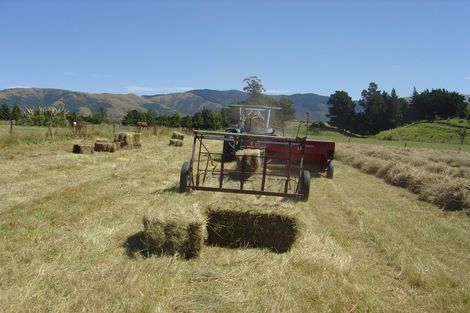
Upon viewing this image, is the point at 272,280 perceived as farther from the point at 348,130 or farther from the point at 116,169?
the point at 348,130

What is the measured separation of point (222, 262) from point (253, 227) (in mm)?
802

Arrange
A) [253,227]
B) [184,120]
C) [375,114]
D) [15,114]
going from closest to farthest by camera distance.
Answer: [253,227], [15,114], [184,120], [375,114]

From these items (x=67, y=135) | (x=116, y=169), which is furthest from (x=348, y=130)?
(x=116, y=169)

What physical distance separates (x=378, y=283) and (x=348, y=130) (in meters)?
88.8

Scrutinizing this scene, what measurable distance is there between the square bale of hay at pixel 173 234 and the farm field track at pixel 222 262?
0.17 metres

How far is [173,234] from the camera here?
4703 millimetres

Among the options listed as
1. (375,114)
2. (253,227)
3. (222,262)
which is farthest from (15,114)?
(375,114)

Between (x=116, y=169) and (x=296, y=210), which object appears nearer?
(x=296, y=210)

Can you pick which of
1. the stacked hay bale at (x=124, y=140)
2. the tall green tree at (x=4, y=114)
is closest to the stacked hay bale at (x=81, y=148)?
the stacked hay bale at (x=124, y=140)

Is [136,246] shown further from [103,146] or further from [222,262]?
[103,146]

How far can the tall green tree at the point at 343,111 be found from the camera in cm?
9069

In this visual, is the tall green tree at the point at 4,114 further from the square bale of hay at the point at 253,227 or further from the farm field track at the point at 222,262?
the square bale of hay at the point at 253,227

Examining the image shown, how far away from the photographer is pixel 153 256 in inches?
179

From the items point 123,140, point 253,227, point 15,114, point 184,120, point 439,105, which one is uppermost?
point 439,105
